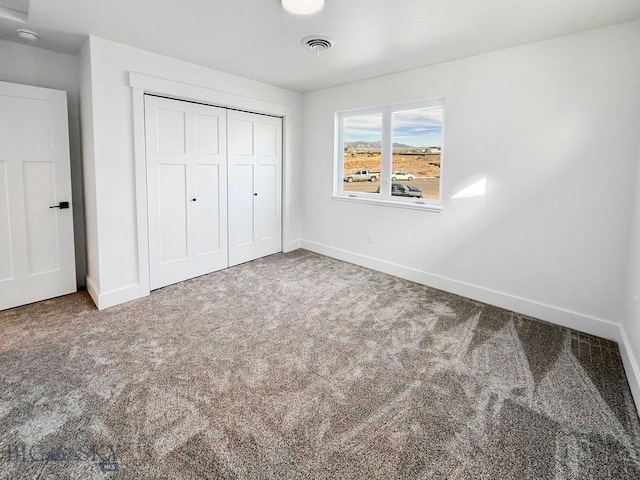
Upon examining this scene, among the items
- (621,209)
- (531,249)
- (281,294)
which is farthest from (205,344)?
(621,209)

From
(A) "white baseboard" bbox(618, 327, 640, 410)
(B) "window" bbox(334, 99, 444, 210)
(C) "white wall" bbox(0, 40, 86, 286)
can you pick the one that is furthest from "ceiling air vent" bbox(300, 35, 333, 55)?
(A) "white baseboard" bbox(618, 327, 640, 410)

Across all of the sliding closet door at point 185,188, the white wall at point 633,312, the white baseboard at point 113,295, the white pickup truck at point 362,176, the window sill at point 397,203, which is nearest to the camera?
the white wall at point 633,312

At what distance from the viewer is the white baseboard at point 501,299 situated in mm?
2807

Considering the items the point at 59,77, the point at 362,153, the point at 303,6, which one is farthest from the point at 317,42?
the point at 59,77

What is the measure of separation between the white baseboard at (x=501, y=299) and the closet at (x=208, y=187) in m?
1.34

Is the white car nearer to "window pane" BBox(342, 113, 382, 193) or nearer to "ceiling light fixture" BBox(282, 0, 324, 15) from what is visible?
"window pane" BBox(342, 113, 382, 193)

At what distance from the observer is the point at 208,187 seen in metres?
4.10

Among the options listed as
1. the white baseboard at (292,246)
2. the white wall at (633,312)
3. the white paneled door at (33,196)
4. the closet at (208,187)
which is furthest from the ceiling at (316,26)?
the white baseboard at (292,246)

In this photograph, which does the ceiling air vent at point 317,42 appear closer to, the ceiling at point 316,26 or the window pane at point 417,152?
the ceiling at point 316,26

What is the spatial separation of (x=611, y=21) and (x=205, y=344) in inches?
149

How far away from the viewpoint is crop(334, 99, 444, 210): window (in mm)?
3877

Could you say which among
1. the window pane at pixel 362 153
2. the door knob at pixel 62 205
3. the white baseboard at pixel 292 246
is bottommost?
the white baseboard at pixel 292 246

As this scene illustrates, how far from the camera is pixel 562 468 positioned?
61.8 inches

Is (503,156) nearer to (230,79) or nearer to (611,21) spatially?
(611,21)
